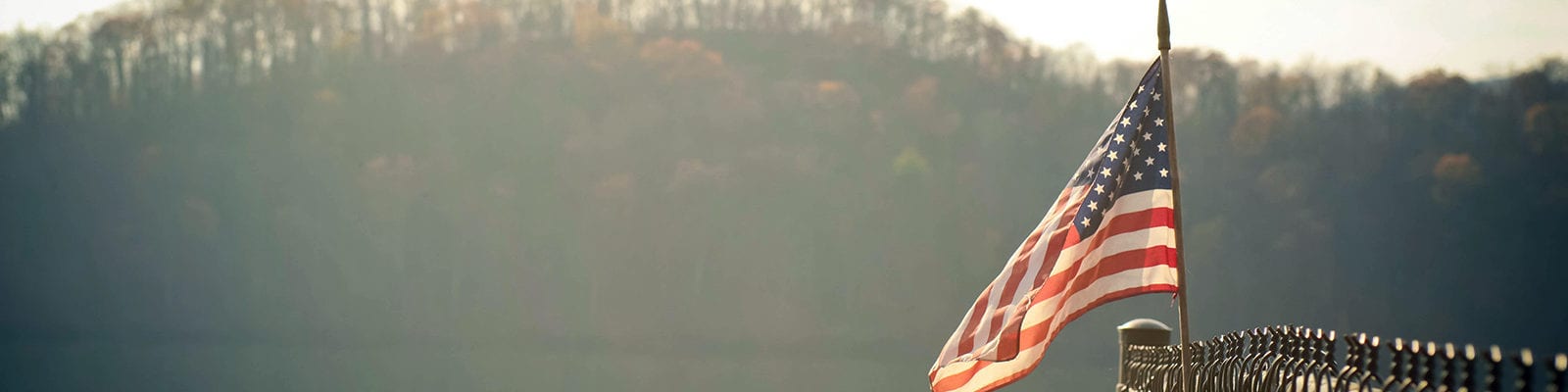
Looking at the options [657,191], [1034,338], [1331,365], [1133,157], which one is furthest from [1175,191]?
[657,191]

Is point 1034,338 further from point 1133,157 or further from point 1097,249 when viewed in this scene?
point 1133,157

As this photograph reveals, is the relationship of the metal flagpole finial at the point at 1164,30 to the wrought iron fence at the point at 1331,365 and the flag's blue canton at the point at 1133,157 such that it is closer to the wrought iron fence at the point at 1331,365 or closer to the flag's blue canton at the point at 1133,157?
the flag's blue canton at the point at 1133,157

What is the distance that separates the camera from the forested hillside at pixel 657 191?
205 ft

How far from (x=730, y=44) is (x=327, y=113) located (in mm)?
21601

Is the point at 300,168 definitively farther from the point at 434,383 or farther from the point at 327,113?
the point at 434,383

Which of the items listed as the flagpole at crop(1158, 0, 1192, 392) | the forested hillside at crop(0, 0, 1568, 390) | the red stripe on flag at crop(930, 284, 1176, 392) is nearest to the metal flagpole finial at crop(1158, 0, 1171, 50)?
the flagpole at crop(1158, 0, 1192, 392)

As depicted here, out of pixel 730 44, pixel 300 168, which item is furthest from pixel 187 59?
pixel 730 44

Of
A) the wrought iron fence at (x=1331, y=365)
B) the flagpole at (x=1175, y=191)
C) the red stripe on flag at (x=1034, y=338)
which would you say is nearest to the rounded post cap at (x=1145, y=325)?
the wrought iron fence at (x=1331, y=365)

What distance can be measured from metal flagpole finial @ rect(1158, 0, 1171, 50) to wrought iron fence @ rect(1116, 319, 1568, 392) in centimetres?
115

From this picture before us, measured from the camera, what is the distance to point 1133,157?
6414 mm

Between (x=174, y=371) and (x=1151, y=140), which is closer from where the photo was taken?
(x=1151, y=140)

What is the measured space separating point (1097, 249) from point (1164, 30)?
35.6 inches

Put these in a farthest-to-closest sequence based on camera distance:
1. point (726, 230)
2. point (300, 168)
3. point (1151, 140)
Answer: point (300, 168) < point (726, 230) < point (1151, 140)

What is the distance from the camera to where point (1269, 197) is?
70438 millimetres
